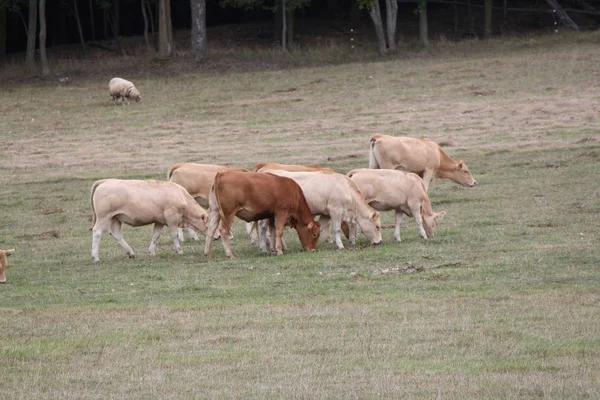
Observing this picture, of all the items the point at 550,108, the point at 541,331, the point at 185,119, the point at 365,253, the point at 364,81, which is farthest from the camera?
the point at 364,81

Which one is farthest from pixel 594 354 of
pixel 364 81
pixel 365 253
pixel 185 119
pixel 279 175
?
pixel 364 81

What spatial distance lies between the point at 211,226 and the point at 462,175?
24.6 ft

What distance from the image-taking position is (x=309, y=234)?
16.3 meters

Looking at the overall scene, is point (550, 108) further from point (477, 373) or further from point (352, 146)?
point (477, 373)

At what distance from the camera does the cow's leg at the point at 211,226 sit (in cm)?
1587

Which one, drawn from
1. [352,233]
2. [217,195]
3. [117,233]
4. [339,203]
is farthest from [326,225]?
[117,233]

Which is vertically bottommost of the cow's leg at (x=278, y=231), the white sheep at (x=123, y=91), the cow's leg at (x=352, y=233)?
the white sheep at (x=123, y=91)

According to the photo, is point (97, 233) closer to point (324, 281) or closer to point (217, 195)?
point (217, 195)

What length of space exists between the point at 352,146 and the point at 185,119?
27.4ft

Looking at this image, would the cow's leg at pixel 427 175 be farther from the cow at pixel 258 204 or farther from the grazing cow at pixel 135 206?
the grazing cow at pixel 135 206

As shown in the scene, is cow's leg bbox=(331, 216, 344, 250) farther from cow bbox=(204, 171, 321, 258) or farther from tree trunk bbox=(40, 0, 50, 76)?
tree trunk bbox=(40, 0, 50, 76)

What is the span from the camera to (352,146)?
28781 mm

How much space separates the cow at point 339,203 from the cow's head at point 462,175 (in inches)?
216

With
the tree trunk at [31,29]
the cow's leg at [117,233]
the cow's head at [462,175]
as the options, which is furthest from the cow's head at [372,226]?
the tree trunk at [31,29]
